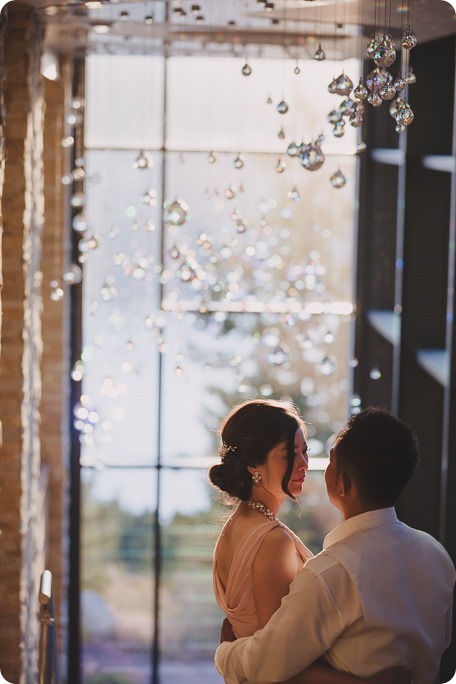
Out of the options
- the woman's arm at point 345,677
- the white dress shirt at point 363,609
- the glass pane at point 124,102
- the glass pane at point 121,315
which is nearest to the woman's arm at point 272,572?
the white dress shirt at point 363,609

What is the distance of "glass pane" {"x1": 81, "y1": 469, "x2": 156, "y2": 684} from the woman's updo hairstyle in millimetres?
3876

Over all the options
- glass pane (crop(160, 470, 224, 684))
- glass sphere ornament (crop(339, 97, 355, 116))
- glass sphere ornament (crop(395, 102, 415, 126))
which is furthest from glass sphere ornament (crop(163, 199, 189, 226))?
glass pane (crop(160, 470, 224, 684))

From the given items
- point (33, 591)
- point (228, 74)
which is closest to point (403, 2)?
point (228, 74)

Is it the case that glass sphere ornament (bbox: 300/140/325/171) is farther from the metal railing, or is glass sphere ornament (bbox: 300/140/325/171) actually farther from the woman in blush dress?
the metal railing

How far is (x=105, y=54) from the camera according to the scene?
5.98 meters

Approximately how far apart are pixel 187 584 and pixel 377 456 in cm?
486

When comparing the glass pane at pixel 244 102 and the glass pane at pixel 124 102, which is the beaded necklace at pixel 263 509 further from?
the glass pane at pixel 124 102

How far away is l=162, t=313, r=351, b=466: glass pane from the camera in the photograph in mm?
6559

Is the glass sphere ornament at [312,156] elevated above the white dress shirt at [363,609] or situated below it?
above

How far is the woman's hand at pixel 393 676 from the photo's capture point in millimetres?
2340

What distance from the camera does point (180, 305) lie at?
6414 millimetres

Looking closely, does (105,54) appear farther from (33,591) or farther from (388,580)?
(388,580)

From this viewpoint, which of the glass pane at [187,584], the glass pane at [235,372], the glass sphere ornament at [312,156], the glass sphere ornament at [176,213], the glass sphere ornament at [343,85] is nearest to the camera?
the glass sphere ornament at [343,85]

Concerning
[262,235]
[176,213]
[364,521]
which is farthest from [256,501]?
[262,235]
